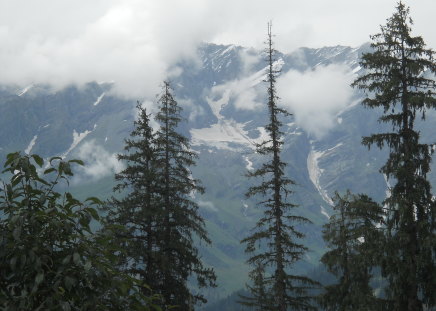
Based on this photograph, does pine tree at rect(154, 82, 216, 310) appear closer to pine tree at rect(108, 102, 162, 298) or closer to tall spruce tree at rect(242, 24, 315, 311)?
pine tree at rect(108, 102, 162, 298)

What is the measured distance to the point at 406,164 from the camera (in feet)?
58.7

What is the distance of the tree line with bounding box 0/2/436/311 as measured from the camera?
13.5ft

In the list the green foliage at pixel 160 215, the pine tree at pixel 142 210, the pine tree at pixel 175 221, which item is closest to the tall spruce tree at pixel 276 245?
the pine tree at pixel 175 221

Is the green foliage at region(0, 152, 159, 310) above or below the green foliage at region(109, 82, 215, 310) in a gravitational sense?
below

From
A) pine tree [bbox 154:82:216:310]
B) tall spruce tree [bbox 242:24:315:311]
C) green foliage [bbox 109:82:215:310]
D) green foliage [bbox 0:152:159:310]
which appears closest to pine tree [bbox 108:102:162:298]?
green foliage [bbox 109:82:215:310]

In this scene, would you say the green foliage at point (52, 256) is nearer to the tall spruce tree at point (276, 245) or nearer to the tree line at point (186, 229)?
the tree line at point (186, 229)

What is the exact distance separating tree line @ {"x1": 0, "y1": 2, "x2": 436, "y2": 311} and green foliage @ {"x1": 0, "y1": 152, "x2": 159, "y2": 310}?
0.4 inches

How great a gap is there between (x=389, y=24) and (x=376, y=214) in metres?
7.22

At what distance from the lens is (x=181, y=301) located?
82.8 ft

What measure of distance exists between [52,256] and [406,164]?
16.0 m

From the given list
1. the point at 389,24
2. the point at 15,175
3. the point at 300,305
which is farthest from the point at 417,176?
the point at 15,175

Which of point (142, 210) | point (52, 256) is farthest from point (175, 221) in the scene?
point (52, 256)

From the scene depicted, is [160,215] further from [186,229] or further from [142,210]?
[186,229]

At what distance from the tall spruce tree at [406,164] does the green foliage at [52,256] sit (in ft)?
47.5
